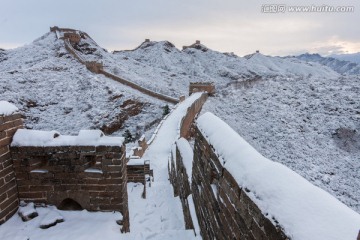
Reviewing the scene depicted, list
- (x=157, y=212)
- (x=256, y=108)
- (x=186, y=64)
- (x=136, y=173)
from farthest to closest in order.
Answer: (x=186, y=64)
(x=256, y=108)
(x=136, y=173)
(x=157, y=212)

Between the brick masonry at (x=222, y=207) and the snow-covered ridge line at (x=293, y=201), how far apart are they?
87 mm

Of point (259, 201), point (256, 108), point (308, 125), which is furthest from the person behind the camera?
point (256, 108)

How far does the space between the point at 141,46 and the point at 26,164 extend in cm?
9143

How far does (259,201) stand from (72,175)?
300 cm

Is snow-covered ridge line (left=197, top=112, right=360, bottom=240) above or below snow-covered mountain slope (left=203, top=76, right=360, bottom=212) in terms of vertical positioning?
above

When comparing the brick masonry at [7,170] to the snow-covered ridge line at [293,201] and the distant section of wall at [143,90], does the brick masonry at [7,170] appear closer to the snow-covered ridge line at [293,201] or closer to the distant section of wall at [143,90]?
the snow-covered ridge line at [293,201]

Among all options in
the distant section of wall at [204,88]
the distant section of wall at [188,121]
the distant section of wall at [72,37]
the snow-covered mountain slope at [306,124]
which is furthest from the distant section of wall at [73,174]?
the distant section of wall at [72,37]

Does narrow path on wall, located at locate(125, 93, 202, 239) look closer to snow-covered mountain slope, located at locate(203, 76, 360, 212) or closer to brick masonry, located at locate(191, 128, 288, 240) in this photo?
brick masonry, located at locate(191, 128, 288, 240)

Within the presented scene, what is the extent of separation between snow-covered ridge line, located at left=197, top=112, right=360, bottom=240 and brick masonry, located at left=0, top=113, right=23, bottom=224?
3.04m

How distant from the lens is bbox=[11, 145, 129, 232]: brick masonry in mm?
3805

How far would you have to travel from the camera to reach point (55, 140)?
3828 millimetres

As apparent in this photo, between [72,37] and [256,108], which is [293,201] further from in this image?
[72,37]

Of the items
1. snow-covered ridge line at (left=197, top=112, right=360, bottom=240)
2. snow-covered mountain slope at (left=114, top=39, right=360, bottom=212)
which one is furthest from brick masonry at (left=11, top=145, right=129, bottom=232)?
snow-covered mountain slope at (left=114, top=39, right=360, bottom=212)

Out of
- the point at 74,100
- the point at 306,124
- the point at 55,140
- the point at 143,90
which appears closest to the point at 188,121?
the point at 306,124
